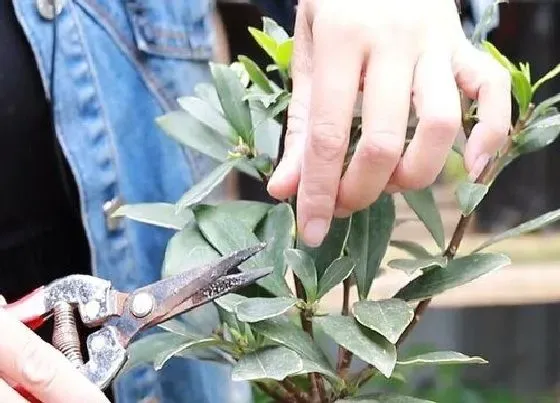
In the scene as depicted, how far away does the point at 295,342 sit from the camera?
16.0 inches

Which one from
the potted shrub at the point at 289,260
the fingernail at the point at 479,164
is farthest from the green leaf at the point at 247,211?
the fingernail at the point at 479,164

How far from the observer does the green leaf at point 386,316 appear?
15.1 inches

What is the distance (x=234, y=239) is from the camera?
0.43 meters

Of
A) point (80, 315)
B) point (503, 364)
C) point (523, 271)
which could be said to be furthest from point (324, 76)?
point (503, 364)

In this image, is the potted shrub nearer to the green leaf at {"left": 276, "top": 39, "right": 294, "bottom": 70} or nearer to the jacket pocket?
the green leaf at {"left": 276, "top": 39, "right": 294, "bottom": 70}

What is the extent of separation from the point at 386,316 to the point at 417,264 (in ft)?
0.11

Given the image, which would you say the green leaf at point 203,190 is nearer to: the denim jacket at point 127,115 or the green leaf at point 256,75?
the green leaf at point 256,75

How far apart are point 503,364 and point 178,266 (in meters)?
1.17

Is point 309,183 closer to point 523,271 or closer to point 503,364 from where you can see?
point 523,271

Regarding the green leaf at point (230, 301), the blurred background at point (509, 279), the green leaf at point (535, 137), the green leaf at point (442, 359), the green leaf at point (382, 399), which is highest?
the green leaf at point (535, 137)

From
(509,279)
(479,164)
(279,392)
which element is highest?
(479,164)

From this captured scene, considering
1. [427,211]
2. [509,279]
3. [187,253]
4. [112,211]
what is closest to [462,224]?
[427,211]

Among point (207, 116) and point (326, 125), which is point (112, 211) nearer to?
point (207, 116)

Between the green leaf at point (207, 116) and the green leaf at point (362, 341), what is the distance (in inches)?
4.8
